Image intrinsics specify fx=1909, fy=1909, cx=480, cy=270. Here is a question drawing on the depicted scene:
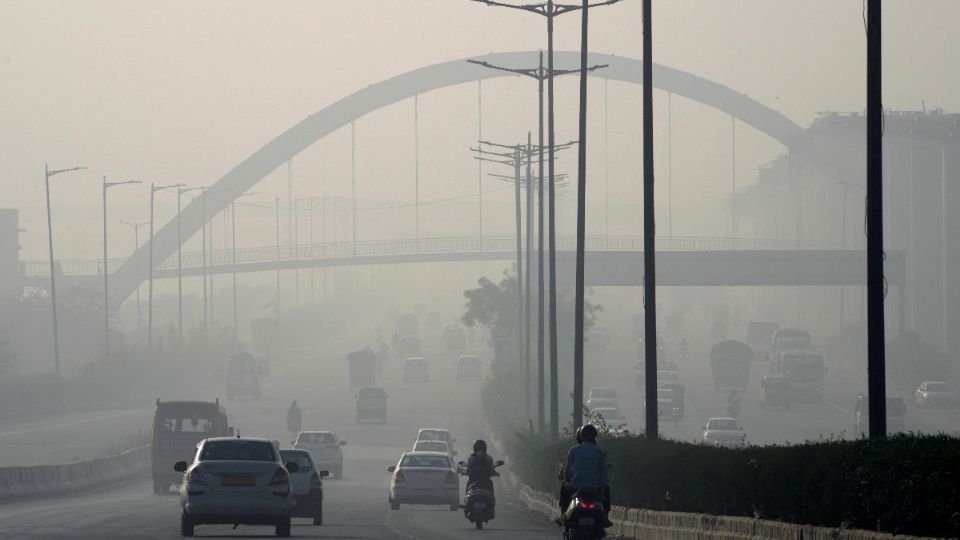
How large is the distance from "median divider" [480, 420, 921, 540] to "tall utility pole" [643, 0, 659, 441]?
3.73m

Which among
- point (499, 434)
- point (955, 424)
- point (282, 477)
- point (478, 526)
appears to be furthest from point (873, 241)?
point (955, 424)

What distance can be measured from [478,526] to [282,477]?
23.7ft

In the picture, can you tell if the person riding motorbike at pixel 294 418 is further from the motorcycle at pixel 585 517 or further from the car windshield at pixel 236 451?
the motorcycle at pixel 585 517

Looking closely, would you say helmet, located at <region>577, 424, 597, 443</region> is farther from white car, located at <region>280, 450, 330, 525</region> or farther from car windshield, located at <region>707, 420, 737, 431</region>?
car windshield, located at <region>707, 420, 737, 431</region>

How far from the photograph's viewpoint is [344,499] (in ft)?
155

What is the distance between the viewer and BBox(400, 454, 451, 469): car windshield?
44.0m

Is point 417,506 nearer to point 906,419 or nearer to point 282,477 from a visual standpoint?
point 282,477

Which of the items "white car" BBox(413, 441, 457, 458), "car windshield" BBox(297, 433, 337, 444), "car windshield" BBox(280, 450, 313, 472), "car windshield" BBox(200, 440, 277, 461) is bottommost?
"white car" BBox(413, 441, 457, 458)

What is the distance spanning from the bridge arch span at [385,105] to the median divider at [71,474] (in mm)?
91186

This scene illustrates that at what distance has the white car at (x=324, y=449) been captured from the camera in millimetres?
63281

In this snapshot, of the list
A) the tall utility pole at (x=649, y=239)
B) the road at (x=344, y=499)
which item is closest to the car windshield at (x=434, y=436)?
the road at (x=344, y=499)

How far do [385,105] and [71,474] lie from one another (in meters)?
110

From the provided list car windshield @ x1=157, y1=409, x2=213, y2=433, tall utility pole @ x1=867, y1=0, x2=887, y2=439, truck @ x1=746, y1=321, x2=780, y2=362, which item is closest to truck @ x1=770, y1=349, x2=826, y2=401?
truck @ x1=746, y1=321, x2=780, y2=362

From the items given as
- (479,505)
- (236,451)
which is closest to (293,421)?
(479,505)
